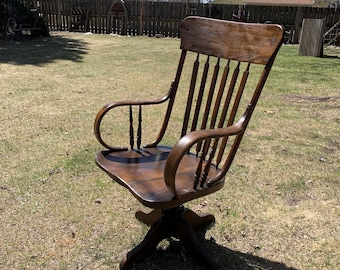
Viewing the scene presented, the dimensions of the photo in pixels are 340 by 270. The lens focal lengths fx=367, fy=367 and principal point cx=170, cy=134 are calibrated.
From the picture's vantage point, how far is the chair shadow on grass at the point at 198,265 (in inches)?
83.6

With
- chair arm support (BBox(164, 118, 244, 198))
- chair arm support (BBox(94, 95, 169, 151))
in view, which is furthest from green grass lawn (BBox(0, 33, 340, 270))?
chair arm support (BBox(164, 118, 244, 198))

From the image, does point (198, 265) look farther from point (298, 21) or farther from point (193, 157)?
point (298, 21)

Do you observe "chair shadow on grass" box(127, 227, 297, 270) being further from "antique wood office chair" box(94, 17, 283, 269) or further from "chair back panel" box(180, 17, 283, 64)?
"chair back panel" box(180, 17, 283, 64)

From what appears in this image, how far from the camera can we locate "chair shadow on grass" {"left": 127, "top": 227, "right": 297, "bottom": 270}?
2.12m

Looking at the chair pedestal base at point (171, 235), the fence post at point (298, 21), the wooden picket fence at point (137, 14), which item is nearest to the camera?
the chair pedestal base at point (171, 235)

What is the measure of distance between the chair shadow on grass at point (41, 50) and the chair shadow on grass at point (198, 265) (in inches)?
257

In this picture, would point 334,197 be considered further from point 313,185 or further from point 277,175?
point 277,175

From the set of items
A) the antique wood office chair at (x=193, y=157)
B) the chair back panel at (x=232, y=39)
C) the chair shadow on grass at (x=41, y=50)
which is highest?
the chair back panel at (x=232, y=39)

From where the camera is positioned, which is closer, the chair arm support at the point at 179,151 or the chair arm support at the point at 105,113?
the chair arm support at the point at 179,151

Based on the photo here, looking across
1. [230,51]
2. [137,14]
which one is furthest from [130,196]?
[137,14]

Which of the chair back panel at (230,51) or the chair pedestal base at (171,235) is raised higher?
the chair back panel at (230,51)

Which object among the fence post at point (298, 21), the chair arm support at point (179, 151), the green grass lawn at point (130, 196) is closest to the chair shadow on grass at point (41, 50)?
the green grass lawn at point (130, 196)

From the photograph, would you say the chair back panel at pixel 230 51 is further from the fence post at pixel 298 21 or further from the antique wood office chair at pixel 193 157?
the fence post at pixel 298 21

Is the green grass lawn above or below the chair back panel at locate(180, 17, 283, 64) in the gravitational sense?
below
